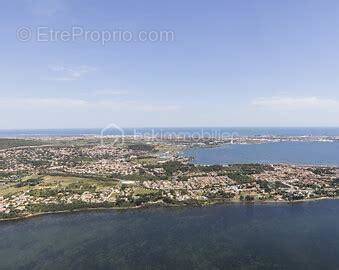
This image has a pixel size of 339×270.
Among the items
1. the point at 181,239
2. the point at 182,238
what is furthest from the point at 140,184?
the point at 181,239

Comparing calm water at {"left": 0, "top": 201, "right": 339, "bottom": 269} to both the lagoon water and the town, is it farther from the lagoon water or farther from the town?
the town

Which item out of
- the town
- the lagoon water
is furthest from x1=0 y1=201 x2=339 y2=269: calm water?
the town

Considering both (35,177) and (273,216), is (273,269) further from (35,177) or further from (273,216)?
(35,177)

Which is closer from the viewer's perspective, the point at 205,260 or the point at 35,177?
the point at 205,260

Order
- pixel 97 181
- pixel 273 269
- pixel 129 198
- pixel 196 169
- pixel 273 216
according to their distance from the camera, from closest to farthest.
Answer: pixel 273 269 → pixel 273 216 → pixel 129 198 → pixel 97 181 → pixel 196 169

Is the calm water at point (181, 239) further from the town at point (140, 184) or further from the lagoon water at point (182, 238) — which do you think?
the town at point (140, 184)

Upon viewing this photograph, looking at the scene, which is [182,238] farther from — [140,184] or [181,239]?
[140,184]

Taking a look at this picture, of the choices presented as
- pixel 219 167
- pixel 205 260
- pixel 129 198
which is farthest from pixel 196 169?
pixel 205 260
